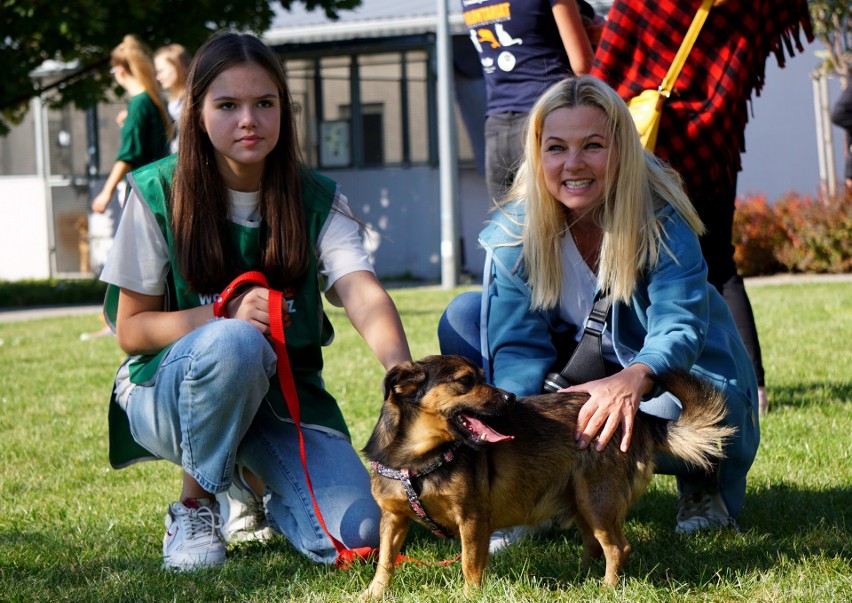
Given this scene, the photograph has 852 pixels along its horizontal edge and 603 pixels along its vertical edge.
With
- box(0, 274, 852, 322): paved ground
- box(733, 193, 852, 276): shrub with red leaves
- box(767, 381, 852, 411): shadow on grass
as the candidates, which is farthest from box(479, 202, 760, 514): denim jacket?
box(733, 193, 852, 276): shrub with red leaves

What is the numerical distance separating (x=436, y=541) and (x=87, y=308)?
12179 millimetres

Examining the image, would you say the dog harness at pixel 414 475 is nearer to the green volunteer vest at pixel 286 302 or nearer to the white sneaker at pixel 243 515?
the green volunteer vest at pixel 286 302

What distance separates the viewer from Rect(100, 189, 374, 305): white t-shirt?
3.42 meters

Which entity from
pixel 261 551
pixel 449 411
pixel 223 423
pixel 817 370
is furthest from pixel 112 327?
pixel 817 370

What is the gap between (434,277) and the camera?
19031 mm

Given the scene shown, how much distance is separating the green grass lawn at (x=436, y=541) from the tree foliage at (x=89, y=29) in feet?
30.6

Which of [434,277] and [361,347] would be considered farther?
[434,277]

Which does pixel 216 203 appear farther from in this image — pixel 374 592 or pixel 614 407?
pixel 614 407

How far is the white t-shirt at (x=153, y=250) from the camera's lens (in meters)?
3.42

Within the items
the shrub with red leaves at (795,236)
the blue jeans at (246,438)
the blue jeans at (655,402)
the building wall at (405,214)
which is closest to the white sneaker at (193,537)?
the blue jeans at (246,438)

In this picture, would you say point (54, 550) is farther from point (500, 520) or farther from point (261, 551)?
point (500, 520)

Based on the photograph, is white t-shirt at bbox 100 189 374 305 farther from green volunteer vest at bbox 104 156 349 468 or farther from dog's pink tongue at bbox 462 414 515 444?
dog's pink tongue at bbox 462 414 515 444

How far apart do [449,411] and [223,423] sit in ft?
2.90

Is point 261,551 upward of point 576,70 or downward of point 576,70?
downward
